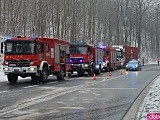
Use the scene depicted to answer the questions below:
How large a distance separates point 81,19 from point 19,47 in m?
46.9

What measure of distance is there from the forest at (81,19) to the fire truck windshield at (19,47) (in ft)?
75.6

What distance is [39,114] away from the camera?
33.2 feet

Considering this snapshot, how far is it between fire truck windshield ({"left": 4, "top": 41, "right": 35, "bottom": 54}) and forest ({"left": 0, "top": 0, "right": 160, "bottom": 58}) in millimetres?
23037

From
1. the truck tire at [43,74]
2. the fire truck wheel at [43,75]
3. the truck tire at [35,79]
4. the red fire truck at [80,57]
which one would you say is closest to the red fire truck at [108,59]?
the red fire truck at [80,57]

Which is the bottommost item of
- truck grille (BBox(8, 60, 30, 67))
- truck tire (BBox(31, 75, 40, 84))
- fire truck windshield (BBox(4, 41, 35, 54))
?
truck tire (BBox(31, 75, 40, 84))

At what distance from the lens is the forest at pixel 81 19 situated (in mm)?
48562

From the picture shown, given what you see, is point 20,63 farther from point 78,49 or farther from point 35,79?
point 78,49

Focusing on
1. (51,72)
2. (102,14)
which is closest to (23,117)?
(51,72)

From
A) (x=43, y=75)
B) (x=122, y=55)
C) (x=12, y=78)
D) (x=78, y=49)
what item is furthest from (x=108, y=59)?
(x=12, y=78)

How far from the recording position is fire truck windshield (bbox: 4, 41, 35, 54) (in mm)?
21859

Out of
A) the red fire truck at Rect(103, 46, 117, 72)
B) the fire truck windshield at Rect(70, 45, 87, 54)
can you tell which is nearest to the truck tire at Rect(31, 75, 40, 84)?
the fire truck windshield at Rect(70, 45, 87, 54)

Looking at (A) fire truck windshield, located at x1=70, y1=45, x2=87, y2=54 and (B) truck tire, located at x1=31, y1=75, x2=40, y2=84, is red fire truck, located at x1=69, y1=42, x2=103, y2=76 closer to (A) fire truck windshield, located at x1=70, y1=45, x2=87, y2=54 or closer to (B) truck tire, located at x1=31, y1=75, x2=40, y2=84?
(A) fire truck windshield, located at x1=70, y1=45, x2=87, y2=54

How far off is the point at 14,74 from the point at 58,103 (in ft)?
34.2

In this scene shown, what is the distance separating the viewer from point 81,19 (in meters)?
68.2
